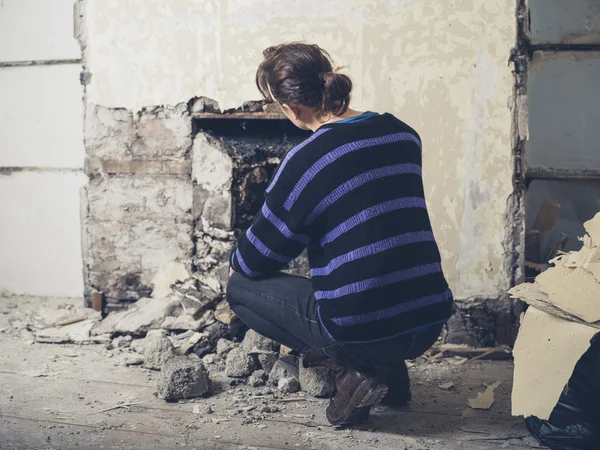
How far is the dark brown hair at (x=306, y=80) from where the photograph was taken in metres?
2.12

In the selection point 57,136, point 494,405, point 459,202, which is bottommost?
point 494,405

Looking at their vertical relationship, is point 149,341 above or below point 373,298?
below

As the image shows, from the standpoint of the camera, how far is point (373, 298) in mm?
2051

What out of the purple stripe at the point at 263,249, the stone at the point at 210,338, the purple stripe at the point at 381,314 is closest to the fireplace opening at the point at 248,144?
the stone at the point at 210,338

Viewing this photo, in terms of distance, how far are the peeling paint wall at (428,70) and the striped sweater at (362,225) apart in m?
1.01

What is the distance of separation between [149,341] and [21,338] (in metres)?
0.81

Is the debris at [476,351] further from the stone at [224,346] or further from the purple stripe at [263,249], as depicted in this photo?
the purple stripe at [263,249]

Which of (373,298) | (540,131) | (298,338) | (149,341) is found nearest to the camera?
(373,298)

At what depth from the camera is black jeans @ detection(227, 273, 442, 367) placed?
2.20 metres

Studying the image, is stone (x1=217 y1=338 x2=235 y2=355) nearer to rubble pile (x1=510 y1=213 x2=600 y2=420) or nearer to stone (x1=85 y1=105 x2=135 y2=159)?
stone (x1=85 y1=105 x2=135 y2=159)

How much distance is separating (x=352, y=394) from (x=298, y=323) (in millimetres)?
325

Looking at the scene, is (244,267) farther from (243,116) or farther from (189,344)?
(243,116)

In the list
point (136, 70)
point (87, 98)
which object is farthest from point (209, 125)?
point (87, 98)

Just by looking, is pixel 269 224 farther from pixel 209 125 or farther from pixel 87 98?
pixel 87 98
